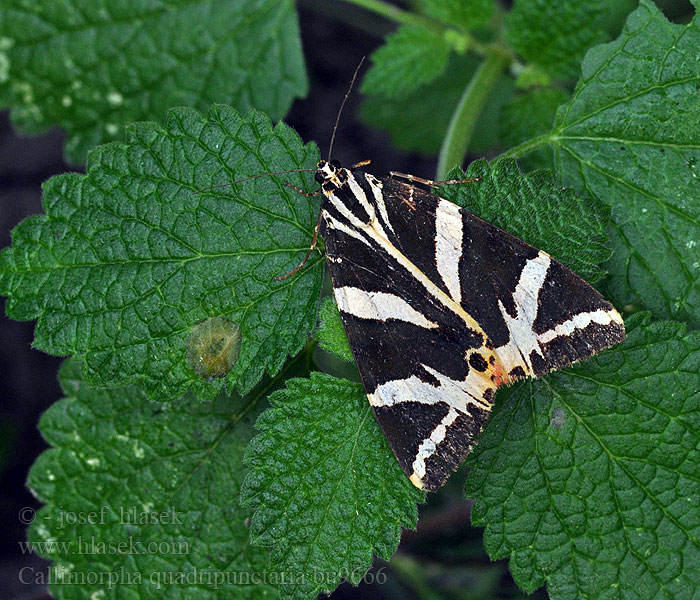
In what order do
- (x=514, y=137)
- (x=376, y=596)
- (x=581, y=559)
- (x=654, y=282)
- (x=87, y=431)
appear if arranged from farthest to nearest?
(x=376, y=596) → (x=514, y=137) → (x=87, y=431) → (x=654, y=282) → (x=581, y=559)

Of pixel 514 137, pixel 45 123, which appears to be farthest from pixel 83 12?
pixel 514 137

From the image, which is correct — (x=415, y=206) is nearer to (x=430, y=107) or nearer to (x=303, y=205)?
(x=303, y=205)

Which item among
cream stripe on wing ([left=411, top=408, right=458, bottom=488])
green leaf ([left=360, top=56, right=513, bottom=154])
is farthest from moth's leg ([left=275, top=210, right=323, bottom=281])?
green leaf ([left=360, top=56, right=513, bottom=154])

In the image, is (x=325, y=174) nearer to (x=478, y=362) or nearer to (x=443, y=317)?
(x=443, y=317)

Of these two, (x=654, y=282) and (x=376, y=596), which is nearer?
(x=654, y=282)

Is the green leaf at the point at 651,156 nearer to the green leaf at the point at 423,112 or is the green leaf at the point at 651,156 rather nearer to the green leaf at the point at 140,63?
the green leaf at the point at 140,63

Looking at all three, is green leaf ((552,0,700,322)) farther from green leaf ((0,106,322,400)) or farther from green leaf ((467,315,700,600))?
→ green leaf ((0,106,322,400))
